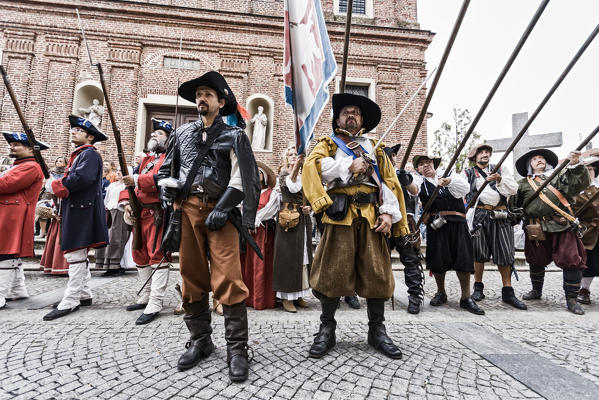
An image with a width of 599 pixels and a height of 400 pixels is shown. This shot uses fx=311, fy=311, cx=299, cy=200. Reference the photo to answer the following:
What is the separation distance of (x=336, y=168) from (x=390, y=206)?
21.8 inches

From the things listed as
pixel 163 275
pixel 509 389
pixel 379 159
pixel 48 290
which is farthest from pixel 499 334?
pixel 48 290

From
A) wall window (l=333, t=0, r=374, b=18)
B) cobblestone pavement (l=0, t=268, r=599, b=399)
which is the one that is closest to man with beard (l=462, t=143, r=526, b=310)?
cobblestone pavement (l=0, t=268, r=599, b=399)

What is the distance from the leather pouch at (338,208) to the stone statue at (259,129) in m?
9.18

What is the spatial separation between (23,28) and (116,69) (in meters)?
3.34

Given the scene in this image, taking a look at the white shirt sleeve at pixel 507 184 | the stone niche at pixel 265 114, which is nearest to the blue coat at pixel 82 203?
the white shirt sleeve at pixel 507 184

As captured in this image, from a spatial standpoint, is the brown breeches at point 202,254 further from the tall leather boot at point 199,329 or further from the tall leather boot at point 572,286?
the tall leather boot at point 572,286

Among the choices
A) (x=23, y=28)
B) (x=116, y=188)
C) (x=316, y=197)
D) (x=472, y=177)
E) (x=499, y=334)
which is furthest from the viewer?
(x=23, y=28)

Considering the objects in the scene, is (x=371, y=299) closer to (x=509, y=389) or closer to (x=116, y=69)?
(x=509, y=389)

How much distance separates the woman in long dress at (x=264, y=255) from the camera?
3.98m

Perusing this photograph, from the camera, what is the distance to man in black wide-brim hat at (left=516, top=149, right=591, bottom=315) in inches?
167

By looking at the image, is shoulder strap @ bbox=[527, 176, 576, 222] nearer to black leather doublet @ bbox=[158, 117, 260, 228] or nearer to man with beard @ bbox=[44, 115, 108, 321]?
black leather doublet @ bbox=[158, 117, 260, 228]

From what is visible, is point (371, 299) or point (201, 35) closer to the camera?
point (371, 299)

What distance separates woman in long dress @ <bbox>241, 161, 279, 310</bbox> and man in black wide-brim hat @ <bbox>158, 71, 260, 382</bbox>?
1.46 metres

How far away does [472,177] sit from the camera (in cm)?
456
